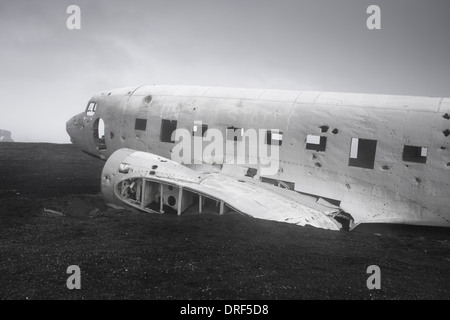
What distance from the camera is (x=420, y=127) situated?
9.52 metres

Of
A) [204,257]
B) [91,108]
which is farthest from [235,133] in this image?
[91,108]

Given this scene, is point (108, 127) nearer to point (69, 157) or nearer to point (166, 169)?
point (166, 169)

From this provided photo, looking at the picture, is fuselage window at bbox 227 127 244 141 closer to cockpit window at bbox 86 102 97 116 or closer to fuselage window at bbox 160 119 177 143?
fuselage window at bbox 160 119 177 143

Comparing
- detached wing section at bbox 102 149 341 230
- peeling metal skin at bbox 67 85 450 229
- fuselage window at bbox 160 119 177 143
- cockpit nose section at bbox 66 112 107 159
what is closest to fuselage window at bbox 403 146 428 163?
peeling metal skin at bbox 67 85 450 229

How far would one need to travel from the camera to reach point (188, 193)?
9.99 meters

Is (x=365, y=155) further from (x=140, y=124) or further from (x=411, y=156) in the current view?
(x=140, y=124)

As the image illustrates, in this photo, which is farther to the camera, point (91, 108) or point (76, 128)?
point (76, 128)

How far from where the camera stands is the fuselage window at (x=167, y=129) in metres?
12.8

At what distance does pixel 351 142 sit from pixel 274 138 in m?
2.58

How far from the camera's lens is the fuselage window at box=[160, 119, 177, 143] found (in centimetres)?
1281

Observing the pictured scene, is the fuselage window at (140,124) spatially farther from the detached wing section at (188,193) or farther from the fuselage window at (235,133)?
the fuselage window at (235,133)

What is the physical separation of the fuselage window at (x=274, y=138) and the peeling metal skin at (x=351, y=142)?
0.15 meters
